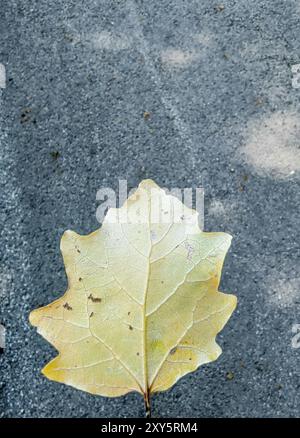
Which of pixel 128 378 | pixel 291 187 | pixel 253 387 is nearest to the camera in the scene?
pixel 128 378

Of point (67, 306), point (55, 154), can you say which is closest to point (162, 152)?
point (55, 154)

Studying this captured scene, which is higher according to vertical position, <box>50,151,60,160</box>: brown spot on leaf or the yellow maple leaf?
<box>50,151,60,160</box>: brown spot on leaf

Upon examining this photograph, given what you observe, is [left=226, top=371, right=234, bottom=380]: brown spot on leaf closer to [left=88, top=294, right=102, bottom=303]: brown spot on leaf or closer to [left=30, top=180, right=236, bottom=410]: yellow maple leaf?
[left=30, top=180, right=236, bottom=410]: yellow maple leaf

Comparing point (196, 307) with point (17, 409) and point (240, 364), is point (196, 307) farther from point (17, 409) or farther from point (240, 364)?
point (17, 409)

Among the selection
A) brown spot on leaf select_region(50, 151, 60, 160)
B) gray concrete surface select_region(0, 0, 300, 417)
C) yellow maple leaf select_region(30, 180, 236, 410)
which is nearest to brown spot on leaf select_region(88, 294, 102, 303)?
yellow maple leaf select_region(30, 180, 236, 410)

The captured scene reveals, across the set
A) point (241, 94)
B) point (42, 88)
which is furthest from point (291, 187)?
point (42, 88)

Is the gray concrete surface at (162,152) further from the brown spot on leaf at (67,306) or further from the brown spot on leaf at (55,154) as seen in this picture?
the brown spot on leaf at (67,306)
